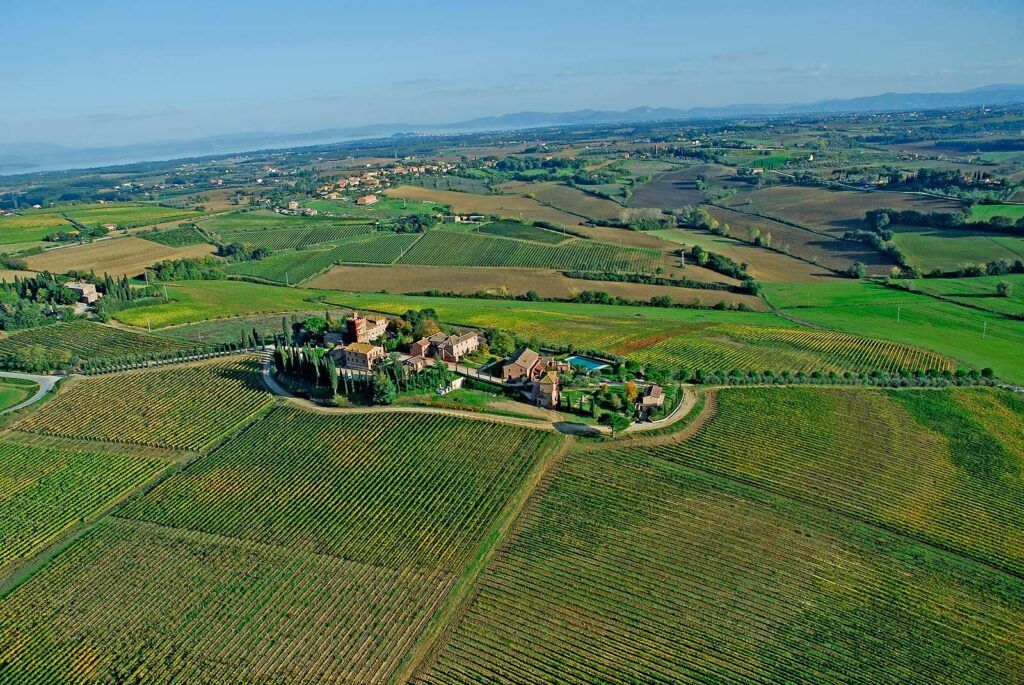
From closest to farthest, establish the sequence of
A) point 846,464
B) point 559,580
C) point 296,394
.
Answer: point 559,580 < point 846,464 < point 296,394

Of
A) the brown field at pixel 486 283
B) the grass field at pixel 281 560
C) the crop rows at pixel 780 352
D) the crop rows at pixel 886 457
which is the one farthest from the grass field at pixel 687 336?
the grass field at pixel 281 560

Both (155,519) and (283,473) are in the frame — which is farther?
(283,473)

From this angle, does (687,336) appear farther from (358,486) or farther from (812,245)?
(812,245)

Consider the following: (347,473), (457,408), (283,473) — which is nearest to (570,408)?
(457,408)

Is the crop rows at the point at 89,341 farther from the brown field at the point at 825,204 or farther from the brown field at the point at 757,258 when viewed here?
the brown field at the point at 825,204

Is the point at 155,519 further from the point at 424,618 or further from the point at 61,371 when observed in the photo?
the point at 61,371

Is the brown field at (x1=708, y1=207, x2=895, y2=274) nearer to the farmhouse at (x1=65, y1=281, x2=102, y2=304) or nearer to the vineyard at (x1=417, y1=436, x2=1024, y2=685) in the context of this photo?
the vineyard at (x1=417, y1=436, x2=1024, y2=685)

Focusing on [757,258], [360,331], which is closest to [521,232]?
[757,258]
